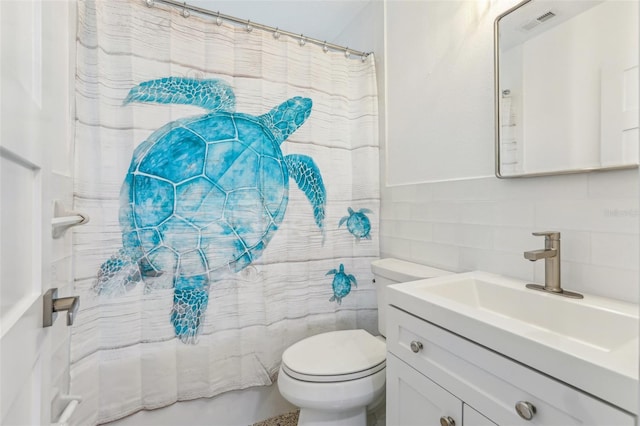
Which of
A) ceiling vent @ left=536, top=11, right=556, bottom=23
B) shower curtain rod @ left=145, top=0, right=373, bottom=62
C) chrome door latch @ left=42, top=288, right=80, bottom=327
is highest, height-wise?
shower curtain rod @ left=145, top=0, right=373, bottom=62

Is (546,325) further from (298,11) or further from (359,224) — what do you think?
(298,11)

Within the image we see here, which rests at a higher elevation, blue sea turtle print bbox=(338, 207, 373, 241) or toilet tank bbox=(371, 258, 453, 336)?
blue sea turtle print bbox=(338, 207, 373, 241)

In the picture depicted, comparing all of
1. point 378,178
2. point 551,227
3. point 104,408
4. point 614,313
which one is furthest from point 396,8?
point 104,408

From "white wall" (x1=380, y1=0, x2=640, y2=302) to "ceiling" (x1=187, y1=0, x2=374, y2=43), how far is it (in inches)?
15.2

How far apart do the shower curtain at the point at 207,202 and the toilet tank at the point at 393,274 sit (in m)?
0.29

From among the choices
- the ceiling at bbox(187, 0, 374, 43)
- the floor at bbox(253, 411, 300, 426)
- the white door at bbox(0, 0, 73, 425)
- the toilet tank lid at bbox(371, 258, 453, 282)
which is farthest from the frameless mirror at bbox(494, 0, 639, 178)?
the floor at bbox(253, 411, 300, 426)

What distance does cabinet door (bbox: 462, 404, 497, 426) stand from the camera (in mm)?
729

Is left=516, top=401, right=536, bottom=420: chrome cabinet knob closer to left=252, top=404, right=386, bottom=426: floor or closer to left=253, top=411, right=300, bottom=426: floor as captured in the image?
left=252, top=404, right=386, bottom=426: floor

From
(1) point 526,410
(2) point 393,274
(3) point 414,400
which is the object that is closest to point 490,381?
(1) point 526,410

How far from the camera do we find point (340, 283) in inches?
71.3

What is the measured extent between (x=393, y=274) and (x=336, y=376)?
20.2 inches

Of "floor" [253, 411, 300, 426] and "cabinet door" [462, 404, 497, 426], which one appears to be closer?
"cabinet door" [462, 404, 497, 426]

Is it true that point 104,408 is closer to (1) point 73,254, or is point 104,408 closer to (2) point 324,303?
(1) point 73,254

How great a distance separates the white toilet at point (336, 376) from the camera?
1179 mm
